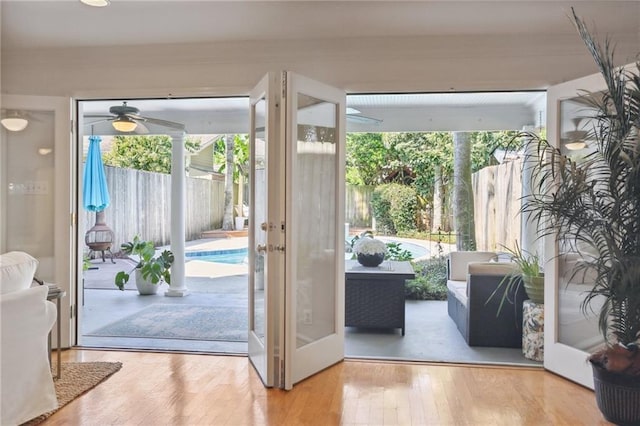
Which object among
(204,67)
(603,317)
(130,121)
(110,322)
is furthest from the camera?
(130,121)

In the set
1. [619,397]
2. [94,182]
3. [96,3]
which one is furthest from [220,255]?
[619,397]

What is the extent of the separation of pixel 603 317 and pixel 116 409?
280 centimetres

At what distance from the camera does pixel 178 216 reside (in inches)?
238

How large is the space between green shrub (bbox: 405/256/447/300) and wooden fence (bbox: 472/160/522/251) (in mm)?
640

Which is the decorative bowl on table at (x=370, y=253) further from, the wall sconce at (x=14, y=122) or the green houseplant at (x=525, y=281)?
the wall sconce at (x=14, y=122)

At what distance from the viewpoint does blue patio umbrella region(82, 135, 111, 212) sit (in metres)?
6.97

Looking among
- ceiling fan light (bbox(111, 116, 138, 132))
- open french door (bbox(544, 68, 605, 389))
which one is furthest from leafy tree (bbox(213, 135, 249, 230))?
open french door (bbox(544, 68, 605, 389))

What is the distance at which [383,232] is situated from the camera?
7098mm

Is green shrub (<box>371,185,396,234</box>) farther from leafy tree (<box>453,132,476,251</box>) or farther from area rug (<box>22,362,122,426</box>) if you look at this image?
area rug (<box>22,362,122,426</box>)

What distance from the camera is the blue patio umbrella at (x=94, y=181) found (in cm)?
697

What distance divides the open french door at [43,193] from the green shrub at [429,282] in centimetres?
404

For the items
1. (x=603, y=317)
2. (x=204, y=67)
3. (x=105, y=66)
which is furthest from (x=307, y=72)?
(x=603, y=317)

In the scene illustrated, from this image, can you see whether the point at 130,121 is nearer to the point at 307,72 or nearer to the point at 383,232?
the point at 307,72

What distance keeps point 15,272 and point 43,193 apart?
5.27 ft
